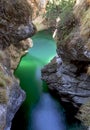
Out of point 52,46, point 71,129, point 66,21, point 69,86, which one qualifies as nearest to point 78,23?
point 66,21

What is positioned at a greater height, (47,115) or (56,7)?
(56,7)

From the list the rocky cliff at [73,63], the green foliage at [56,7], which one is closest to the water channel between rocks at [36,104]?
the rocky cliff at [73,63]

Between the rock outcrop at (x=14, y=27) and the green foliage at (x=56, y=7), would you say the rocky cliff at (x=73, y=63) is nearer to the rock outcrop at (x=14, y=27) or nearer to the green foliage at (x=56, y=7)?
the rock outcrop at (x=14, y=27)

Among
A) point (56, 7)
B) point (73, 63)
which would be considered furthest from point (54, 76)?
point (56, 7)

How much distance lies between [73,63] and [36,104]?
425cm

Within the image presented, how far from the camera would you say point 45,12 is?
2903 centimetres

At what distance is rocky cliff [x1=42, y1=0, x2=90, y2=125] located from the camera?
60.3 feet

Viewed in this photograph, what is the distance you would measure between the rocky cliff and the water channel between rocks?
1214mm

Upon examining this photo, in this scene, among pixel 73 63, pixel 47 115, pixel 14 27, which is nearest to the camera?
pixel 14 27

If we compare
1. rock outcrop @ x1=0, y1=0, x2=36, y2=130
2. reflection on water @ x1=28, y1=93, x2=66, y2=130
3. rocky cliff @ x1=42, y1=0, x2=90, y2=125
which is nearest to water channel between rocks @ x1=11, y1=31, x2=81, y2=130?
reflection on water @ x1=28, y1=93, x2=66, y2=130

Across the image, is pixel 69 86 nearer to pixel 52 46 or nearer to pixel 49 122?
pixel 49 122

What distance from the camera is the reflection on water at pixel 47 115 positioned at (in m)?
19.4

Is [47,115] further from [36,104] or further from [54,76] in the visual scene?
[54,76]

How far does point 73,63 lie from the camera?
2042 cm
